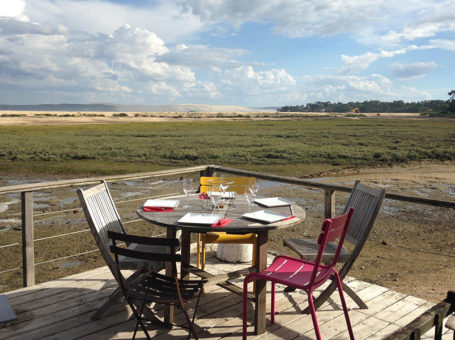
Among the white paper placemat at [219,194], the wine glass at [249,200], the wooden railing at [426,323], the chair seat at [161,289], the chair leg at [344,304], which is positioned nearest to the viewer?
the wooden railing at [426,323]

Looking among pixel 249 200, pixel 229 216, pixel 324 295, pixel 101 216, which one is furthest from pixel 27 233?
pixel 324 295

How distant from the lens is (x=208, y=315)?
3.16 m

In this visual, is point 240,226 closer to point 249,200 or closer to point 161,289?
point 161,289

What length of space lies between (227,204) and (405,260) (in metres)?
4.81

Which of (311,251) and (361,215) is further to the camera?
(361,215)

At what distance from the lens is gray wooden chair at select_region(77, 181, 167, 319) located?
2.83 m

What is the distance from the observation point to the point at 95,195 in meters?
3.18

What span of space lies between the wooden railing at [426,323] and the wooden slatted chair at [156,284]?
1.32 m

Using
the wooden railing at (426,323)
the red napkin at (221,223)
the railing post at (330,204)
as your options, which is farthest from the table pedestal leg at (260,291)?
the wooden railing at (426,323)

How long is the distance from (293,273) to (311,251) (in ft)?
1.76

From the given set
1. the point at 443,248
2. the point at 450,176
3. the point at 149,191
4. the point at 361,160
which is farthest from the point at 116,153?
the point at 443,248

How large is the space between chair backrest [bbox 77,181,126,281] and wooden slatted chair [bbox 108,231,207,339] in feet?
0.71

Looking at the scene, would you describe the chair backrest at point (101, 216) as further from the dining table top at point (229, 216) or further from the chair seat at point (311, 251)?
the chair seat at point (311, 251)

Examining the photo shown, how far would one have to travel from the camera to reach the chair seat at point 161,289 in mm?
2491
